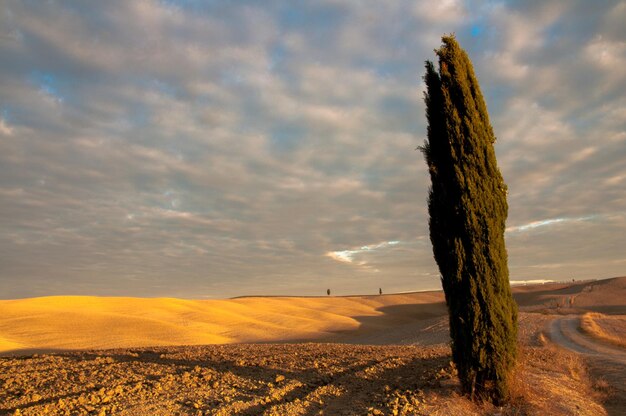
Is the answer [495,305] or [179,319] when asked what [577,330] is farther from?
[179,319]

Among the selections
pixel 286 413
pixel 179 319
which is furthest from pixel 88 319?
pixel 286 413

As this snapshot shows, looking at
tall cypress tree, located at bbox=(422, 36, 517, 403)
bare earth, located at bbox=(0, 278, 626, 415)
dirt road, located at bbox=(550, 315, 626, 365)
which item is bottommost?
dirt road, located at bbox=(550, 315, 626, 365)

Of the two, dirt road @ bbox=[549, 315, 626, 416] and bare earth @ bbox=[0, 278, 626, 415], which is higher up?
bare earth @ bbox=[0, 278, 626, 415]

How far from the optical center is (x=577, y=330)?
85.6ft

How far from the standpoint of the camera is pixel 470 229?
31.5ft

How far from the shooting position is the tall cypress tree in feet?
31.0

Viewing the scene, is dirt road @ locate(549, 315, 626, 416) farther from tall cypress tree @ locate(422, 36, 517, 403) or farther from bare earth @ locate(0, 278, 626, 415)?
tall cypress tree @ locate(422, 36, 517, 403)

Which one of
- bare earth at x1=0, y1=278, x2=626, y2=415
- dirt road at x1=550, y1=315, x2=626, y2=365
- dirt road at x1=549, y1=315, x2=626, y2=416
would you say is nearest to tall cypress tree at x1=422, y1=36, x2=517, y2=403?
bare earth at x1=0, y1=278, x2=626, y2=415

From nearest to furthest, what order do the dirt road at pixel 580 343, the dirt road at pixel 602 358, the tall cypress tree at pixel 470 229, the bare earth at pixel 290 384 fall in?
the bare earth at pixel 290 384 < the tall cypress tree at pixel 470 229 < the dirt road at pixel 602 358 < the dirt road at pixel 580 343

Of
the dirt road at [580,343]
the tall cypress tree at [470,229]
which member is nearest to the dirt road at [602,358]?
the dirt road at [580,343]

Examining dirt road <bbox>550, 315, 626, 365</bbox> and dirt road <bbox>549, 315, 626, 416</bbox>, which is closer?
dirt road <bbox>549, 315, 626, 416</bbox>

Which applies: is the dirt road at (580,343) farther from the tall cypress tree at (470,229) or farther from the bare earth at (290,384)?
the tall cypress tree at (470,229)

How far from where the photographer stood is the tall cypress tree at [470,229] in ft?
31.0

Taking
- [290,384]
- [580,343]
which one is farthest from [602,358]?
[290,384]
